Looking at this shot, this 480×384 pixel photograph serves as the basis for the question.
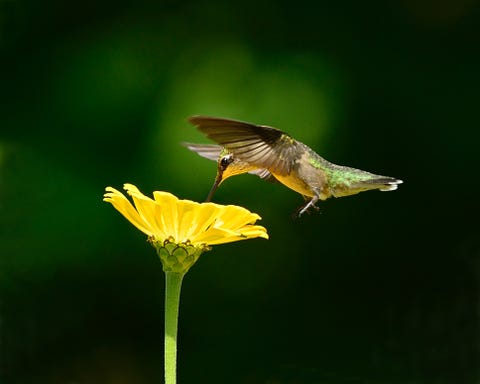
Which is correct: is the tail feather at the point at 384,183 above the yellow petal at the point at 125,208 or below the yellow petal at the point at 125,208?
above

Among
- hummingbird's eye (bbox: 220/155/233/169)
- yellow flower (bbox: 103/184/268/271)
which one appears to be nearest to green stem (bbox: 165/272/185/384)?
yellow flower (bbox: 103/184/268/271)

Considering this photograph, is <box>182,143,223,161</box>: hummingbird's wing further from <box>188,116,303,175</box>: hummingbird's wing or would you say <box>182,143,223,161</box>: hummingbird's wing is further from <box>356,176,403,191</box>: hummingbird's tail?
<box>356,176,403,191</box>: hummingbird's tail

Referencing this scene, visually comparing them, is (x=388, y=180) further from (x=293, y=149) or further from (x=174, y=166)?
(x=174, y=166)

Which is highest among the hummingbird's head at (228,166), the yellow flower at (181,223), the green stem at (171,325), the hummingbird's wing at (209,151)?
the hummingbird's wing at (209,151)

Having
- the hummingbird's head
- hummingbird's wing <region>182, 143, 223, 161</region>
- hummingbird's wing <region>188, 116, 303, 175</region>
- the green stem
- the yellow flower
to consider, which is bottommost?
the green stem

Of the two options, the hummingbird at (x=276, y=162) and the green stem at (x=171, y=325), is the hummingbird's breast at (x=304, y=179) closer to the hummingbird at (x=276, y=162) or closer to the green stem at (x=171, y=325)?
the hummingbird at (x=276, y=162)

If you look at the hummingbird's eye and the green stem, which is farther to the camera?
the hummingbird's eye

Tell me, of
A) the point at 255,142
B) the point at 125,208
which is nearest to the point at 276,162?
the point at 255,142

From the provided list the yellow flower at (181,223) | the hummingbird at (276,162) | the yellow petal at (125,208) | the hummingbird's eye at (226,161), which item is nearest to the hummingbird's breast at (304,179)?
the hummingbird at (276,162)
